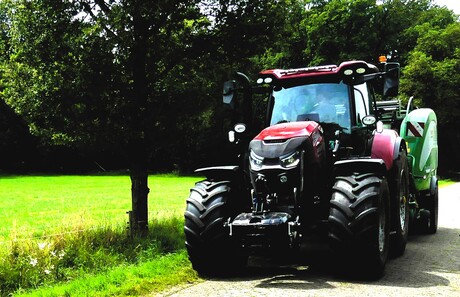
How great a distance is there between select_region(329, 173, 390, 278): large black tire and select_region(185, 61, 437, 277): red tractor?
0.01 metres

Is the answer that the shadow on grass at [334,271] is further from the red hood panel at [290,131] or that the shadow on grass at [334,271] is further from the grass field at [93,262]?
the red hood panel at [290,131]

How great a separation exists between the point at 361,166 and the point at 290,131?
39.6 inches

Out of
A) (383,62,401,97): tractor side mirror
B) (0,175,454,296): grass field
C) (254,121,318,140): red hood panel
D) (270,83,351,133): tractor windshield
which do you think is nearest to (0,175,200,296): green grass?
(0,175,454,296): grass field

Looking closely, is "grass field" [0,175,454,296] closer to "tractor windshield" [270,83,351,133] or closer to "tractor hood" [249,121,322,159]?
"tractor hood" [249,121,322,159]

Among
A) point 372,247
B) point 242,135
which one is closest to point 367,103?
point 242,135

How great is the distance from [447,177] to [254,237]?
44.2 m

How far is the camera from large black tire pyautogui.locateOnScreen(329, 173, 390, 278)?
615 centimetres

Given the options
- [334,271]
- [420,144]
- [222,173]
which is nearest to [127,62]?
[222,173]

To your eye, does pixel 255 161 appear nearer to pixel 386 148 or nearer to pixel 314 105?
pixel 314 105

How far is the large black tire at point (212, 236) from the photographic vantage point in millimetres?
6535

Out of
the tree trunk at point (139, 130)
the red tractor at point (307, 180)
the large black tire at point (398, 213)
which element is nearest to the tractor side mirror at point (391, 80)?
the red tractor at point (307, 180)

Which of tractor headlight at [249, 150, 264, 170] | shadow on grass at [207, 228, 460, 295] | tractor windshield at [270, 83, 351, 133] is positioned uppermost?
tractor windshield at [270, 83, 351, 133]

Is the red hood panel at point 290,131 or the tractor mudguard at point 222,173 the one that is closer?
the red hood panel at point 290,131

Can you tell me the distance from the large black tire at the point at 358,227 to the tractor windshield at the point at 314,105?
1405 mm
